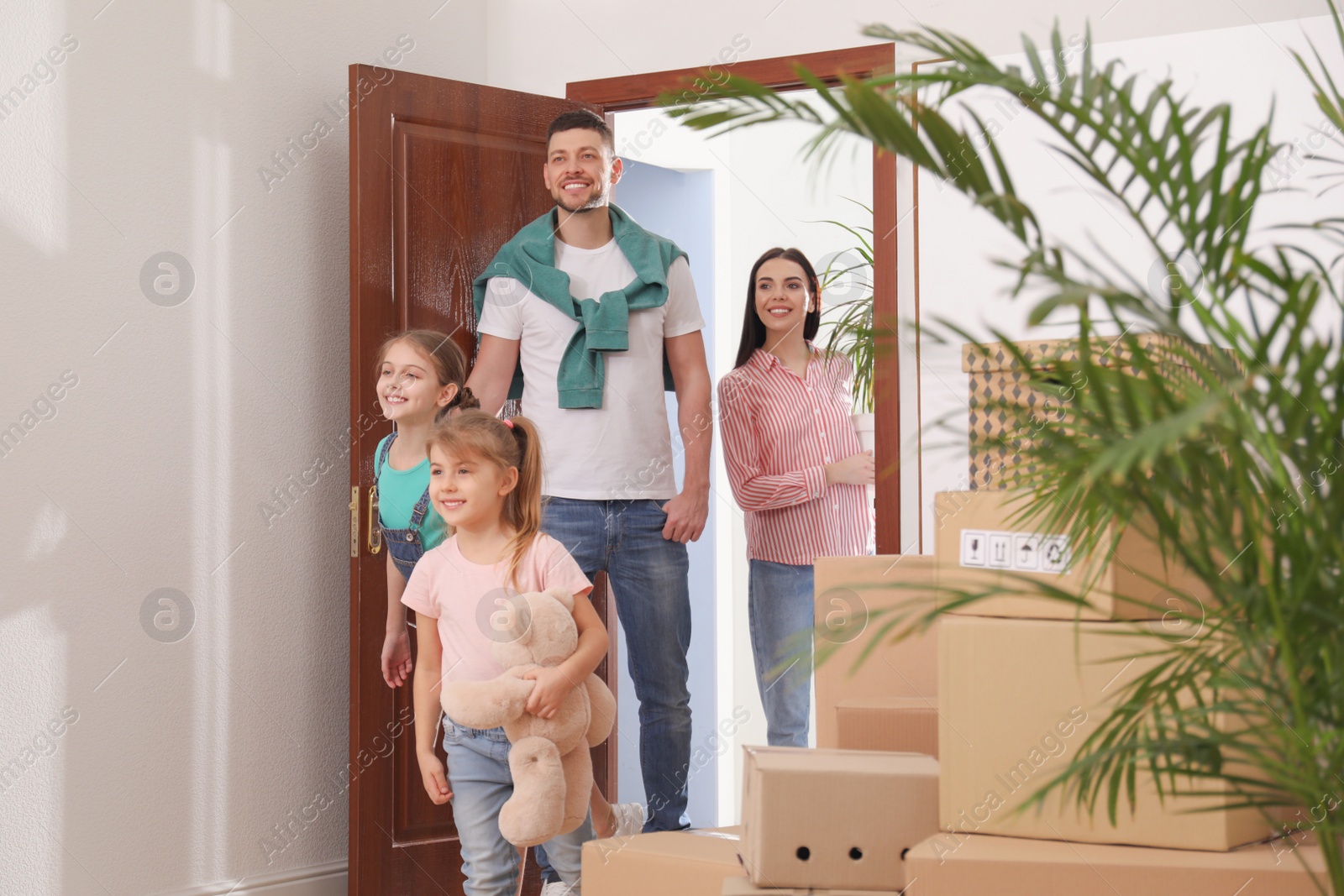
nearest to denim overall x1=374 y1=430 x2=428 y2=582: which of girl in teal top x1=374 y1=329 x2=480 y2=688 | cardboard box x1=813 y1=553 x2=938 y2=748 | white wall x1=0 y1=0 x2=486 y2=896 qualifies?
girl in teal top x1=374 y1=329 x2=480 y2=688

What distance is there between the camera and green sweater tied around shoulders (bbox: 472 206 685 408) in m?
2.68

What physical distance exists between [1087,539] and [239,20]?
2332 mm

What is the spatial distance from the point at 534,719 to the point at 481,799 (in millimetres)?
185

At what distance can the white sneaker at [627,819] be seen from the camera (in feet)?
8.19

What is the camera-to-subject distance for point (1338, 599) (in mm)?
1003

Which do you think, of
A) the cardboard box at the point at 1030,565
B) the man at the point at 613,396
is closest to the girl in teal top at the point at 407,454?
the man at the point at 613,396

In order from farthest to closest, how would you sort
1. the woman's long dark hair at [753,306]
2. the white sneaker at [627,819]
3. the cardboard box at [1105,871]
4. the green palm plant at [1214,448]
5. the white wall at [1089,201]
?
1. the woman's long dark hair at [753,306]
2. the white wall at [1089,201]
3. the white sneaker at [627,819]
4. the cardboard box at [1105,871]
5. the green palm plant at [1214,448]

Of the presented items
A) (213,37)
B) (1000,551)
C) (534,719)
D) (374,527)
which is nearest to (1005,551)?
(1000,551)

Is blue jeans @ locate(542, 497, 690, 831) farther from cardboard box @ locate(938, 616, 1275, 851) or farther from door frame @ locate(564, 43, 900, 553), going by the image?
cardboard box @ locate(938, 616, 1275, 851)

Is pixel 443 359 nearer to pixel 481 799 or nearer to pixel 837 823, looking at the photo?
pixel 481 799

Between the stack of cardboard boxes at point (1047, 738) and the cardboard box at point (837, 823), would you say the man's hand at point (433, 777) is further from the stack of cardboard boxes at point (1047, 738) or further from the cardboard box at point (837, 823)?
the stack of cardboard boxes at point (1047, 738)

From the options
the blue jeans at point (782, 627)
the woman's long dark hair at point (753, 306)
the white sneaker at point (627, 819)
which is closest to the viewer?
the white sneaker at point (627, 819)

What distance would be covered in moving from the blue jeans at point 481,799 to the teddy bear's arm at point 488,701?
0.19ft

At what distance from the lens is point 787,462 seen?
3.22 meters
